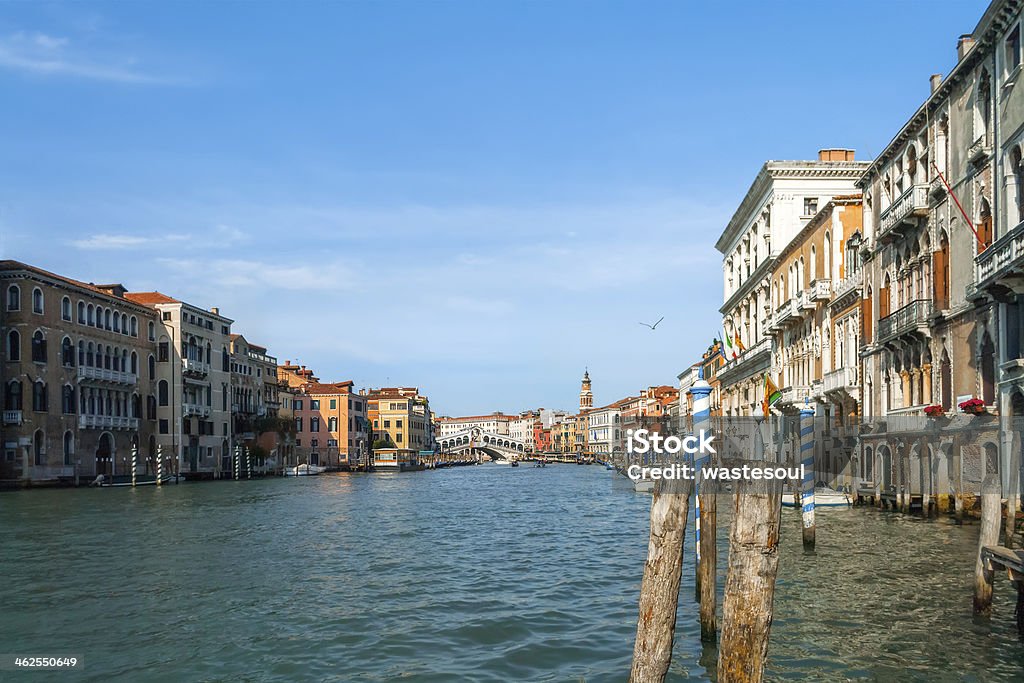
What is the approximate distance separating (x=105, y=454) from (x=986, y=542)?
42.5 meters

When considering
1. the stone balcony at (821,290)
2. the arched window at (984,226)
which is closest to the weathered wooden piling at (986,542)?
the arched window at (984,226)

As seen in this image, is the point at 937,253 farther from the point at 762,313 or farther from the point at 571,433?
the point at 571,433

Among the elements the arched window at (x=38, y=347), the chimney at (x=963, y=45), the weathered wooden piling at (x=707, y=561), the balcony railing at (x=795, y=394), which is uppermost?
the chimney at (x=963, y=45)

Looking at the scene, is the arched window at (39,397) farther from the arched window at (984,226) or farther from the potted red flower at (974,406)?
the arched window at (984,226)

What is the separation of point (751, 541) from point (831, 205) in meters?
26.1

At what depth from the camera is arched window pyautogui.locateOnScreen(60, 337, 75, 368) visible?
41188mm

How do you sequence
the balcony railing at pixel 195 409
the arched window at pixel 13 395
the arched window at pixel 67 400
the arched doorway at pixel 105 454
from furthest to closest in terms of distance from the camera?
the balcony railing at pixel 195 409 < the arched doorway at pixel 105 454 < the arched window at pixel 67 400 < the arched window at pixel 13 395

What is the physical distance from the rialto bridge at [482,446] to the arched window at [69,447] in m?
84.3

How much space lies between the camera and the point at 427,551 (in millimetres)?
17906

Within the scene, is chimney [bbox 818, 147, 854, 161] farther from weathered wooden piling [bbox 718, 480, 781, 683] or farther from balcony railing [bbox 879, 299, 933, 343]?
weathered wooden piling [bbox 718, 480, 781, 683]

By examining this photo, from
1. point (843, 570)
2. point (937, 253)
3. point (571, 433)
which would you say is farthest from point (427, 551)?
point (571, 433)

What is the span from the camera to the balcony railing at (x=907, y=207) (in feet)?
70.8

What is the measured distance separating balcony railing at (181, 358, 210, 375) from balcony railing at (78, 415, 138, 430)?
480 centimetres

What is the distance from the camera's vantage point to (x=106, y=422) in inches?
1740
